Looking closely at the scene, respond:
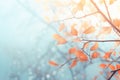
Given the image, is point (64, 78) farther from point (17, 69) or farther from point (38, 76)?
point (38, 76)

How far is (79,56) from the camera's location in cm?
243

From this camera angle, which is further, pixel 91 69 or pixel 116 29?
pixel 91 69

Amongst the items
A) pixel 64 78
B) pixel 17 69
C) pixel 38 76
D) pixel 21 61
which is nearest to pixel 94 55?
pixel 38 76

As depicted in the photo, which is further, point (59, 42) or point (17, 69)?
point (17, 69)

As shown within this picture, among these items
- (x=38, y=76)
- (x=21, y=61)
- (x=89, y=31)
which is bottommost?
(x=89, y=31)

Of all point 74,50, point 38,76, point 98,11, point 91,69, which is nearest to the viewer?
point 98,11

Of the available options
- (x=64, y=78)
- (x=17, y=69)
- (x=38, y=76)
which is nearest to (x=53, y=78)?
(x=38, y=76)

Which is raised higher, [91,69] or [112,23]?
[91,69]

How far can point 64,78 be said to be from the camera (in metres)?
14.6

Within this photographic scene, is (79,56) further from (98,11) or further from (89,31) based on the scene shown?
(98,11)

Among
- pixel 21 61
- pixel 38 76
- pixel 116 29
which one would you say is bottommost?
pixel 116 29

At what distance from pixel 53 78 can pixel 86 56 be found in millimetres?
8810

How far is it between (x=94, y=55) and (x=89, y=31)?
0.32 meters

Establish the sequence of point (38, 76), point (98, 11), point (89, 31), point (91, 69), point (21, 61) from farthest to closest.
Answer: point (91, 69) < point (21, 61) < point (38, 76) < point (89, 31) < point (98, 11)
